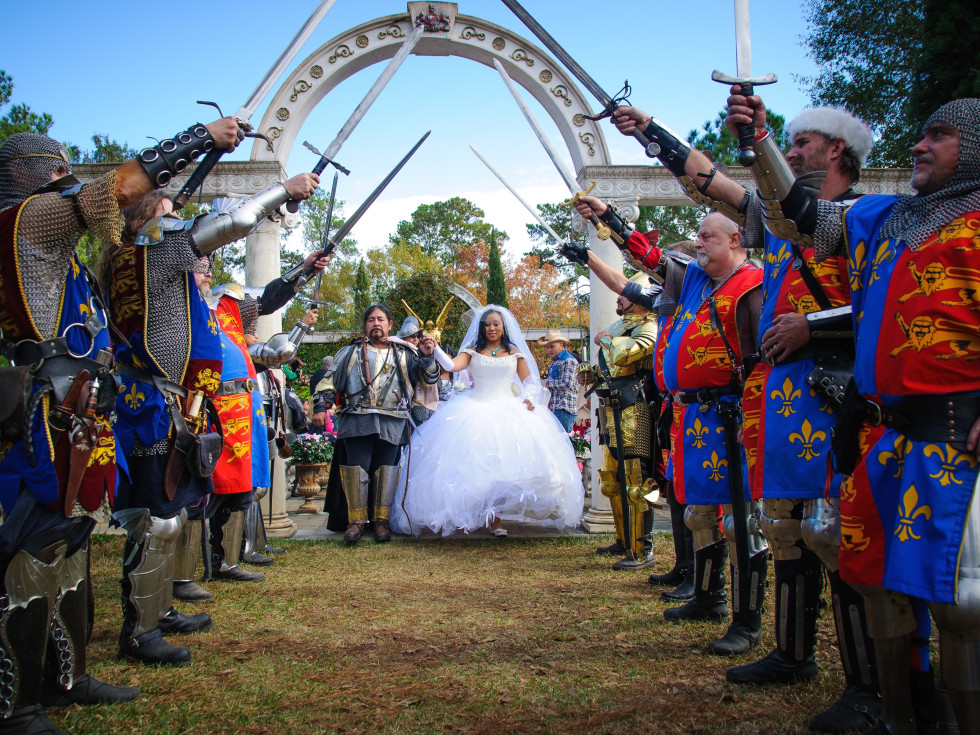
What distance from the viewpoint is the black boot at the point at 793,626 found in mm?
2588

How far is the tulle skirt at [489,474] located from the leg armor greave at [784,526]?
3.44 m

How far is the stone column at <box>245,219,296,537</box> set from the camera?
6.41 m

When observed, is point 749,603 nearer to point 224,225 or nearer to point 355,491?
point 224,225

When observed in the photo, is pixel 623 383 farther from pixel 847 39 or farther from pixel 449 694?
pixel 847 39

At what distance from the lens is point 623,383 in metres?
5.18

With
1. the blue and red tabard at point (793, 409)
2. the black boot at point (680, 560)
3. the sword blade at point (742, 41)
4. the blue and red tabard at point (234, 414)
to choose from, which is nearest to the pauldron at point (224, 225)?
the blue and red tabard at point (234, 414)

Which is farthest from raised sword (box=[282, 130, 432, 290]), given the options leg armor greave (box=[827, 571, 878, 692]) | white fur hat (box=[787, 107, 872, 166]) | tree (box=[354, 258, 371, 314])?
tree (box=[354, 258, 371, 314])

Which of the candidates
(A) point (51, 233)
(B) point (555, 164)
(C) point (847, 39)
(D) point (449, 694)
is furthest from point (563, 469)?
(C) point (847, 39)

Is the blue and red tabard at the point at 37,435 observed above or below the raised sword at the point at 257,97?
below

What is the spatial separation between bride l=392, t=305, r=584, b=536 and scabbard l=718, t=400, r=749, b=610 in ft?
9.45

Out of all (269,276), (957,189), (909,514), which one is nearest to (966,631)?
(909,514)

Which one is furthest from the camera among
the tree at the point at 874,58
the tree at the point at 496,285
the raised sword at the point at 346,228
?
the tree at the point at 496,285

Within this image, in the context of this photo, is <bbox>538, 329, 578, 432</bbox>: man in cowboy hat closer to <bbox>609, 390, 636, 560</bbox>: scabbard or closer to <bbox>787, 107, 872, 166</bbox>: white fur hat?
<bbox>609, 390, 636, 560</bbox>: scabbard

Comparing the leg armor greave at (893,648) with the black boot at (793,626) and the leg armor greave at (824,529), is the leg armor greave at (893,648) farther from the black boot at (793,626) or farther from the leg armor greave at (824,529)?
the black boot at (793,626)
